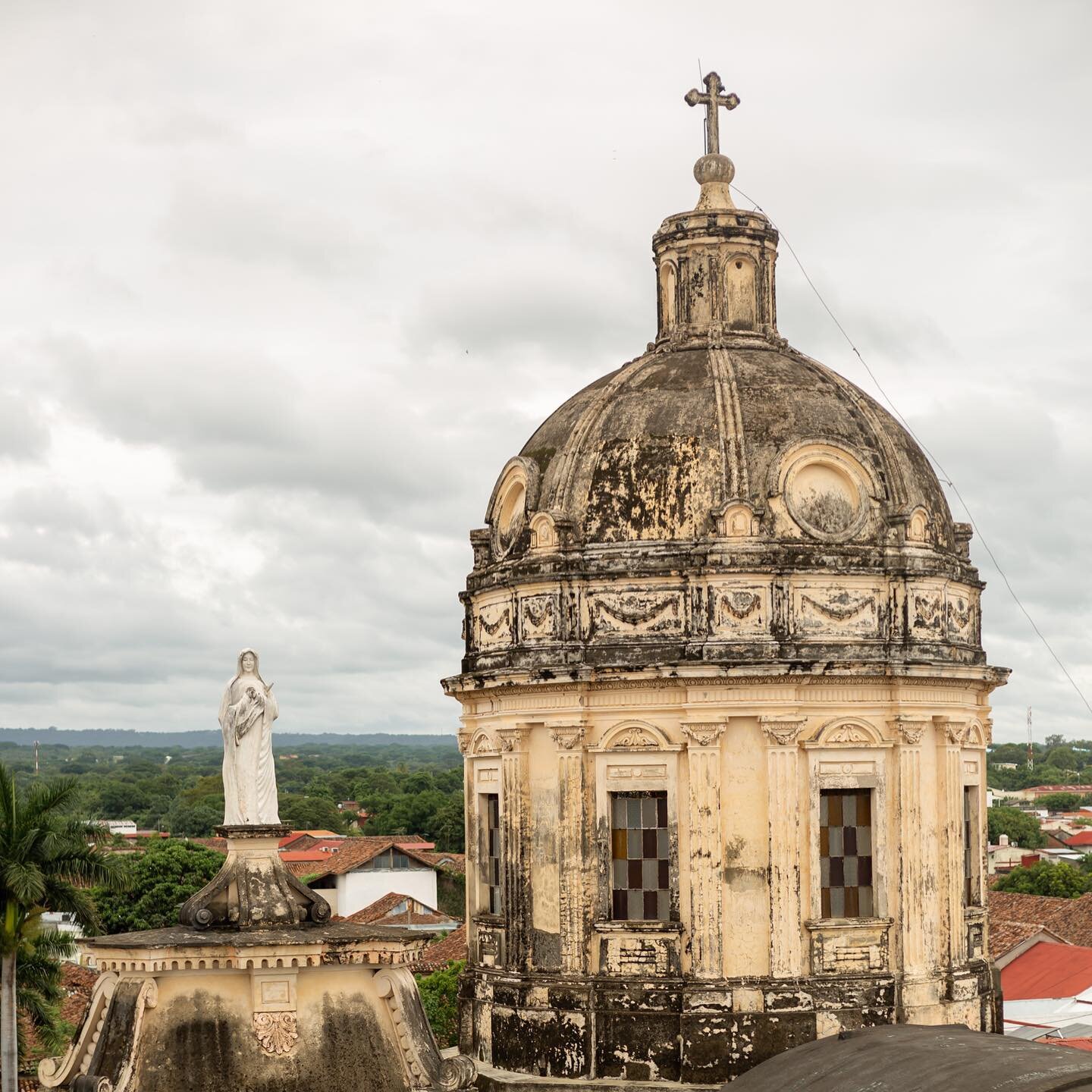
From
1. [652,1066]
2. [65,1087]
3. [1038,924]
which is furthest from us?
[1038,924]

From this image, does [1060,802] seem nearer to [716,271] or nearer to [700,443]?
[716,271]

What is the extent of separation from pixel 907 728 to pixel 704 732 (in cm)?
314

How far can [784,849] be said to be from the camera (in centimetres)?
2988

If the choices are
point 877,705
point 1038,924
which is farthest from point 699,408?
point 1038,924

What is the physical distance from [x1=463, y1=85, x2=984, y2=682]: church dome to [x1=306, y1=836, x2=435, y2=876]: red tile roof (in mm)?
60221

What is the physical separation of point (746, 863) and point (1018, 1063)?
9.48 m

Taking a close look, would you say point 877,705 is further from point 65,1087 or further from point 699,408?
point 65,1087

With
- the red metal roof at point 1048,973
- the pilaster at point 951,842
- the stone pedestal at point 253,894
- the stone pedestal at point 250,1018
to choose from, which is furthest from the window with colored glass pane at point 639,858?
the red metal roof at point 1048,973

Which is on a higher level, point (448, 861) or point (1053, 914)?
point (448, 861)

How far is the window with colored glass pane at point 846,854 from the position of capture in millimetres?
30406

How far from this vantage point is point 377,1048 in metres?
23.8

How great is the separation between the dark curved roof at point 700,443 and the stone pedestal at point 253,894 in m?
8.78

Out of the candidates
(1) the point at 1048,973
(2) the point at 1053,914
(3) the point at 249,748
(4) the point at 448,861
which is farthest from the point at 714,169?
(4) the point at 448,861

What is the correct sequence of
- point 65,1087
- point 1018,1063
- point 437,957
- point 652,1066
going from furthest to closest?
point 437,957 < point 652,1066 < point 65,1087 < point 1018,1063
